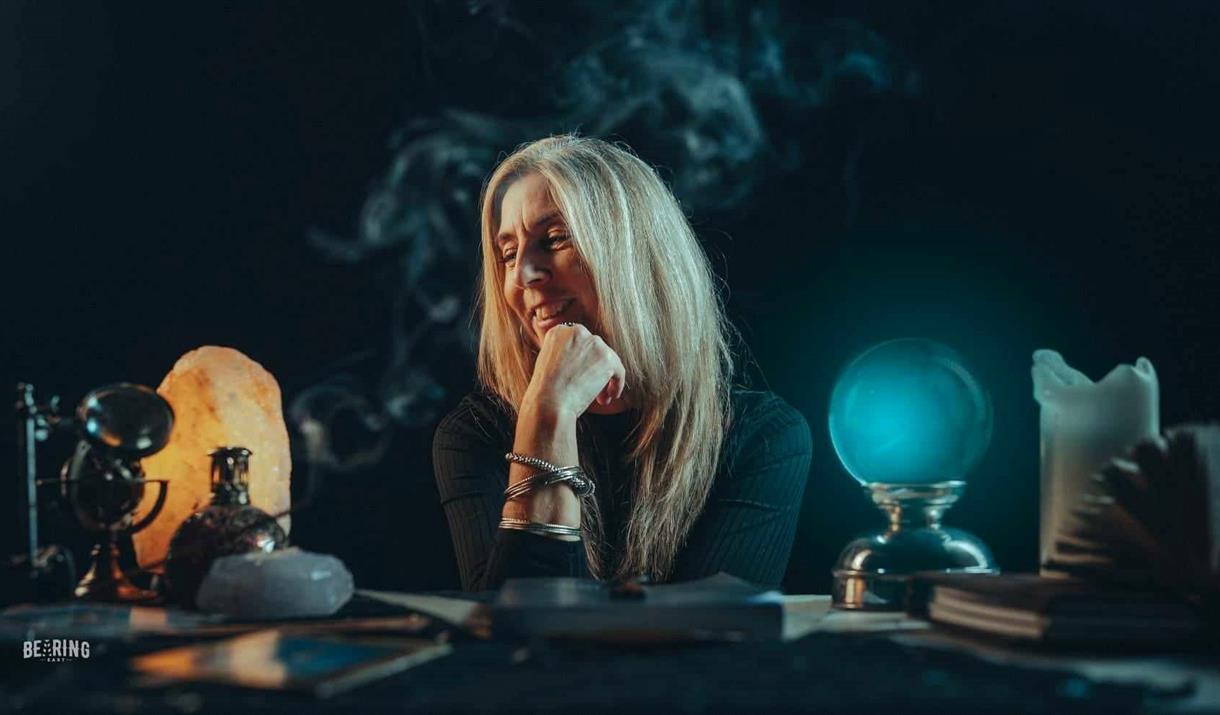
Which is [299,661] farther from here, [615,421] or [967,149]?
[967,149]

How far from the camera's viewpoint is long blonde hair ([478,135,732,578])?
6.72 ft

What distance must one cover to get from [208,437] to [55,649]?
23.8 inches

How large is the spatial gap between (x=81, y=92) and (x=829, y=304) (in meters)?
1.89

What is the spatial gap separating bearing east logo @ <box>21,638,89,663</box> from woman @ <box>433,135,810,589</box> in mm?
950

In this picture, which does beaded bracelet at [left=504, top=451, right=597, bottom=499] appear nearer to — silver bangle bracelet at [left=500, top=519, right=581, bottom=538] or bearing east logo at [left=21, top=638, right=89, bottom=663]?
silver bangle bracelet at [left=500, top=519, right=581, bottom=538]

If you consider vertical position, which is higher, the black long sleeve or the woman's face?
the woman's face

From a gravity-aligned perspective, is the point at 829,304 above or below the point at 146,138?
below

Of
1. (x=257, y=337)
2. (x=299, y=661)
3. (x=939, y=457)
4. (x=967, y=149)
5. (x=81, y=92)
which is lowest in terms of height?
(x=299, y=661)

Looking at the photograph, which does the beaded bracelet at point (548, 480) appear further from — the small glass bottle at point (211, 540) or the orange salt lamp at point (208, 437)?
the small glass bottle at point (211, 540)

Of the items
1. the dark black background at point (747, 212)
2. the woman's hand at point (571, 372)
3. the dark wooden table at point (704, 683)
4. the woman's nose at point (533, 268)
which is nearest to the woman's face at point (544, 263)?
the woman's nose at point (533, 268)

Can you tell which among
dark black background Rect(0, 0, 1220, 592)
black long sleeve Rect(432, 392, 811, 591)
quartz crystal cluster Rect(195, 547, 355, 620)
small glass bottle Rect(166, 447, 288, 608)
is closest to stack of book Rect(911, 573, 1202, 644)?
quartz crystal cluster Rect(195, 547, 355, 620)

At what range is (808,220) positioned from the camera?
2.59 m

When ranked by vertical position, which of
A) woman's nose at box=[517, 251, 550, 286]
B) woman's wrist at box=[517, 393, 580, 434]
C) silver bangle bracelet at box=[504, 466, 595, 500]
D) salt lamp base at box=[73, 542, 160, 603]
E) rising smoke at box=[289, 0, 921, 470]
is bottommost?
salt lamp base at box=[73, 542, 160, 603]

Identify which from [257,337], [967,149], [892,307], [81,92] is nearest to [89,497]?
[257,337]
